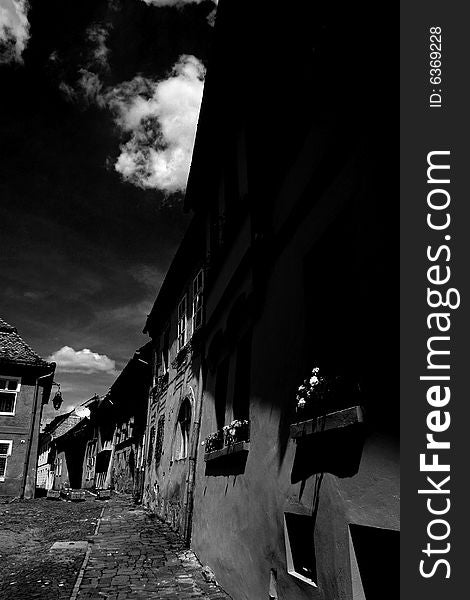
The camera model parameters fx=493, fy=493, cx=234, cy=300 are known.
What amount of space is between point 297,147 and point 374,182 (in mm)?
2078

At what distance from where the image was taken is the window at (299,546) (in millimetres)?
4371

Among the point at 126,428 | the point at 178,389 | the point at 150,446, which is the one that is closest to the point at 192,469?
the point at 178,389

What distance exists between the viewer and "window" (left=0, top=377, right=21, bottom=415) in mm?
22948

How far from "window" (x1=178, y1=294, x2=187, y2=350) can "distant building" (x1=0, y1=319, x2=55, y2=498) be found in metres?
12.6

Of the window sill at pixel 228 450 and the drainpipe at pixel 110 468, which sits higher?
the window sill at pixel 228 450

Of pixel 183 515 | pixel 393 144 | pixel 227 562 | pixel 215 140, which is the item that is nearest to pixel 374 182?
pixel 393 144

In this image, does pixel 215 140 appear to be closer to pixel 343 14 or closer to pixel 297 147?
pixel 297 147

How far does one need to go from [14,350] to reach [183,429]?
15602 mm

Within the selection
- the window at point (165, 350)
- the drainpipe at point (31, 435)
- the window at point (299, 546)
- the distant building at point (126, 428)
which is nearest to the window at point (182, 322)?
the window at point (165, 350)

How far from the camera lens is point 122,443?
81.0 feet

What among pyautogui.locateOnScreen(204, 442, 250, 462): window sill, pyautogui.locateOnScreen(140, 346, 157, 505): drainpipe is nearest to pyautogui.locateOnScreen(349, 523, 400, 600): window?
pyautogui.locateOnScreen(204, 442, 250, 462): window sill

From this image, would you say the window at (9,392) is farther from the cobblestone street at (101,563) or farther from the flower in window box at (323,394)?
the flower in window box at (323,394)

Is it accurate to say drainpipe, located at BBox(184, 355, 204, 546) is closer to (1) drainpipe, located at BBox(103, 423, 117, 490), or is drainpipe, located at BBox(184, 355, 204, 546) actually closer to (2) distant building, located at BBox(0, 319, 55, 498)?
(2) distant building, located at BBox(0, 319, 55, 498)

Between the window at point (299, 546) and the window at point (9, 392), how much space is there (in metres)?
21.2
